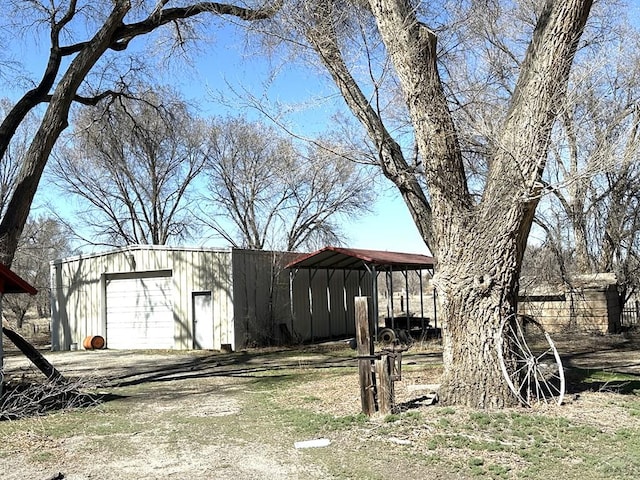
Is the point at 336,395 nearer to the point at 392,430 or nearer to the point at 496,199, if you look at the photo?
the point at 392,430

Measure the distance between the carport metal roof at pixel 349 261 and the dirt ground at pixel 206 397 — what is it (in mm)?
2484

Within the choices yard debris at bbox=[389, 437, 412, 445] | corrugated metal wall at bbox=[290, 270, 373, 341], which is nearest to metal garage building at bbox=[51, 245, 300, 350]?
Answer: corrugated metal wall at bbox=[290, 270, 373, 341]

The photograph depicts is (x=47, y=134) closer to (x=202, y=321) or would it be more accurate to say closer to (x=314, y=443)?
(x=314, y=443)

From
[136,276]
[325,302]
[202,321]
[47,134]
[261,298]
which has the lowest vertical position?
[202,321]

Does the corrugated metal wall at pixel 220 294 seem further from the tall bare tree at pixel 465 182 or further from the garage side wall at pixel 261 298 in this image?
the tall bare tree at pixel 465 182

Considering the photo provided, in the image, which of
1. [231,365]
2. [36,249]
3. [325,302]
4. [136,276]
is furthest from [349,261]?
[36,249]

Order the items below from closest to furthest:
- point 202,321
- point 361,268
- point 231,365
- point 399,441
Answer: point 399,441 < point 231,365 < point 202,321 < point 361,268

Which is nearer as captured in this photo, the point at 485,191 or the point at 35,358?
the point at 485,191

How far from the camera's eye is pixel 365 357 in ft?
25.4

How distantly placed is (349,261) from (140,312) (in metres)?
6.59

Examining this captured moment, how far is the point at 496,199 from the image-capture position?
7871mm

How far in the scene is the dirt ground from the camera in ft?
19.7

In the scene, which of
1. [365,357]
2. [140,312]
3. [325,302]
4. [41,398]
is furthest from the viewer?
[325,302]

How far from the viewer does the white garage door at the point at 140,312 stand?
19.1 metres
